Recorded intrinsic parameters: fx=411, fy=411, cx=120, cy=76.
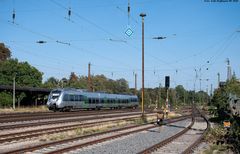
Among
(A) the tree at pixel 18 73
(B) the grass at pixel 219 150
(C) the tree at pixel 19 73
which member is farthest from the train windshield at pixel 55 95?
(A) the tree at pixel 18 73

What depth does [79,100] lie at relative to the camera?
55656mm

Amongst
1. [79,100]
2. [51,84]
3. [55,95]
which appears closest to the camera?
[55,95]

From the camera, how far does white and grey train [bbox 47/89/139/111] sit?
5097 centimetres

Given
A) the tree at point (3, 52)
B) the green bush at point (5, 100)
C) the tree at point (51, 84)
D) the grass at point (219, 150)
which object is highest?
the tree at point (3, 52)

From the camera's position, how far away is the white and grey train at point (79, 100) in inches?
2007

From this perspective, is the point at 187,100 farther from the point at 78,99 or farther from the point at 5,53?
the point at 78,99

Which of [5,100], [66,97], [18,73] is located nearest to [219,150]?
[66,97]

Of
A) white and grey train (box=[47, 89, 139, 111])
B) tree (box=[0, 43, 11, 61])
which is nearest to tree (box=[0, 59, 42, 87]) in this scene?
tree (box=[0, 43, 11, 61])

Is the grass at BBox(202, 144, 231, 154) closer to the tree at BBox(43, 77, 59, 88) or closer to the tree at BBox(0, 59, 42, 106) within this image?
the tree at BBox(0, 59, 42, 106)

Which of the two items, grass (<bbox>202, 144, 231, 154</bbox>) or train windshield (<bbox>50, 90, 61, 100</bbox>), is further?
train windshield (<bbox>50, 90, 61, 100</bbox>)

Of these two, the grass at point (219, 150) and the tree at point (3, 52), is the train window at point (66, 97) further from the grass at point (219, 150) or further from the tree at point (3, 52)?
the tree at point (3, 52)

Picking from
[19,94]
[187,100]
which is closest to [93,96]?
[19,94]

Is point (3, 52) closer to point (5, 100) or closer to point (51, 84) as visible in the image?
point (51, 84)

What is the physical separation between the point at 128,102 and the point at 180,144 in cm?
6332
